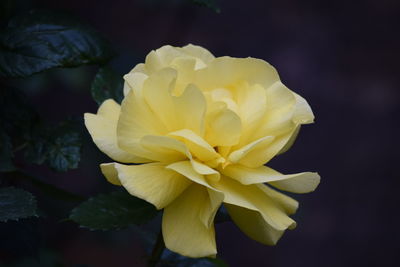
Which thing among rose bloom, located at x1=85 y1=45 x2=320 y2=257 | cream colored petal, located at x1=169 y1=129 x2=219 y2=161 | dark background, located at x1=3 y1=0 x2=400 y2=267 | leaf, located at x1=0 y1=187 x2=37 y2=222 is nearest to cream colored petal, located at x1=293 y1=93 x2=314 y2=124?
rose bloom, located at x1=85 y1=45 x2=320 y2=257

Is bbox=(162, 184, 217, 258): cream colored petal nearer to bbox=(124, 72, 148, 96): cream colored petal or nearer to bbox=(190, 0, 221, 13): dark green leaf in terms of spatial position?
bbox=(124, 72, 148, 96): cream colored petal

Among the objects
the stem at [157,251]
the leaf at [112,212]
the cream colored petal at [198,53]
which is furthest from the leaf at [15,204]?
the cream colored petal at [198,53]

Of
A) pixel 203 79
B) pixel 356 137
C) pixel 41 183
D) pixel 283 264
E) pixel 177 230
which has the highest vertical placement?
pixel 203 79

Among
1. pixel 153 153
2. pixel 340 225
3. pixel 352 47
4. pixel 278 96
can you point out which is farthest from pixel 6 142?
pixel 352 47

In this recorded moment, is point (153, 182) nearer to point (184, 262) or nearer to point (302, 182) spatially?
point (302, 182)

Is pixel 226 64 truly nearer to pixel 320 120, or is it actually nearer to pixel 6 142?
pixel 6 142

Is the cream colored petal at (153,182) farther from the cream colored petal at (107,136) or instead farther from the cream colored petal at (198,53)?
the cream colored petal at (198,53)
